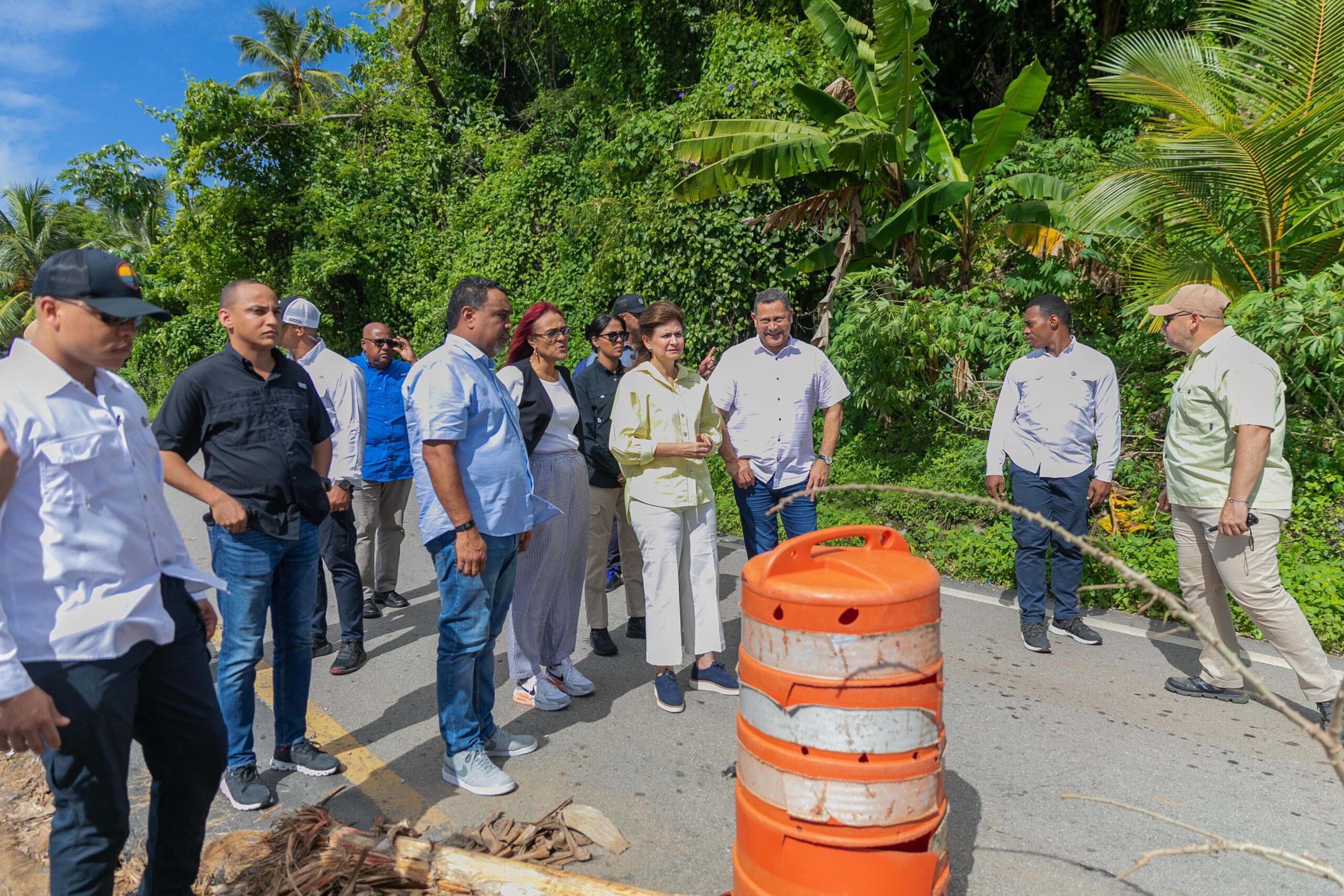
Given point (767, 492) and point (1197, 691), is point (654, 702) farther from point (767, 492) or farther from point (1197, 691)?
point (1197, 691)

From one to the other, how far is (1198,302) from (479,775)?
4154 mm

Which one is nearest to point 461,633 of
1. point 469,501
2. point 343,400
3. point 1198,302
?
point 469,501

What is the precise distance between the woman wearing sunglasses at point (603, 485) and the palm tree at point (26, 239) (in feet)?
114

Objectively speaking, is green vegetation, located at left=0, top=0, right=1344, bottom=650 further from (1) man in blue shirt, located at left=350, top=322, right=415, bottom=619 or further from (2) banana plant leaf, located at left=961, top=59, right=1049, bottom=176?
(1) man in blue shirt, located at left=350, top=322, right=415, bottom=619

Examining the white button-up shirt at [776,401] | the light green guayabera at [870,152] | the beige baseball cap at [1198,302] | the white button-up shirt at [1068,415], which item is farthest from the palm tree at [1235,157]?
the white button-up shirt at [776,401]

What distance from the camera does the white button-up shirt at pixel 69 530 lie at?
7.06ft

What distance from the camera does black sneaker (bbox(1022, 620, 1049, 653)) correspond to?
516 cm

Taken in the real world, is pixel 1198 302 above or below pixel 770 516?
above

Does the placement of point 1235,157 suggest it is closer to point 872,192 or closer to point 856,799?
point 872,192

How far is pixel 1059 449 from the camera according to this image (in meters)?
5.40

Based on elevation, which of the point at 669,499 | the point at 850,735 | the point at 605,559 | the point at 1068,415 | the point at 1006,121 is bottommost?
the point at 605,559

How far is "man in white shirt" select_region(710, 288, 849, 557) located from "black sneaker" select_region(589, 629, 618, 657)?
1072 mm

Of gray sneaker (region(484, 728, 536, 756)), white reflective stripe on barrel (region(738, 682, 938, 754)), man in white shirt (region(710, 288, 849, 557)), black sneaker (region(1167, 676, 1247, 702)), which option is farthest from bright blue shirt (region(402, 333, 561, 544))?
black sneaker (region(1167, 676, 1247, 702))

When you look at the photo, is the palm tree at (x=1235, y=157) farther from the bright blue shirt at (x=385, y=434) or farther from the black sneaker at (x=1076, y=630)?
the bright blue shirt at (x=385, y=434)
